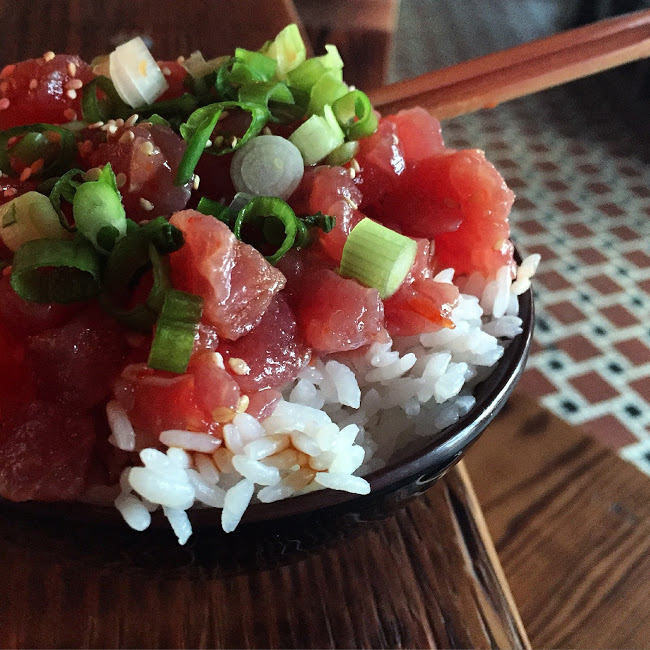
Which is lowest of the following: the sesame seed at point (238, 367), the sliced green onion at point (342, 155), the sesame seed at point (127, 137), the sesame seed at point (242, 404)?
the sesame seed at point (242, 404)

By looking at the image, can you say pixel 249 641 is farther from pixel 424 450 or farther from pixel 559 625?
pixel 559 625

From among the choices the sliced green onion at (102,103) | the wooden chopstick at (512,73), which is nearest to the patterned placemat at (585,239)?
the wooden chopstick at (512,73)

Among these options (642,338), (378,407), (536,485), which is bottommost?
(642,338)

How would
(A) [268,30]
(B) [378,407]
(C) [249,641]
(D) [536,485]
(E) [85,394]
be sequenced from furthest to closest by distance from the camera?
(A) [268,30]
(D) [536,485]
(C) [249,641]
(B) [378,407]
(E) [85,394]

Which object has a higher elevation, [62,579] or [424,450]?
[424,450]

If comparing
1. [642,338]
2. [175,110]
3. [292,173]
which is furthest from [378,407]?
[642,338]

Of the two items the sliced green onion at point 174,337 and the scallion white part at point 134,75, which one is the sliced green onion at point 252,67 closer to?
the scallion white part at point 134,75

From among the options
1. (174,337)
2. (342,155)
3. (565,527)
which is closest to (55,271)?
(174,337)

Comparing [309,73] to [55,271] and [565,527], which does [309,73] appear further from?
[565,527]
